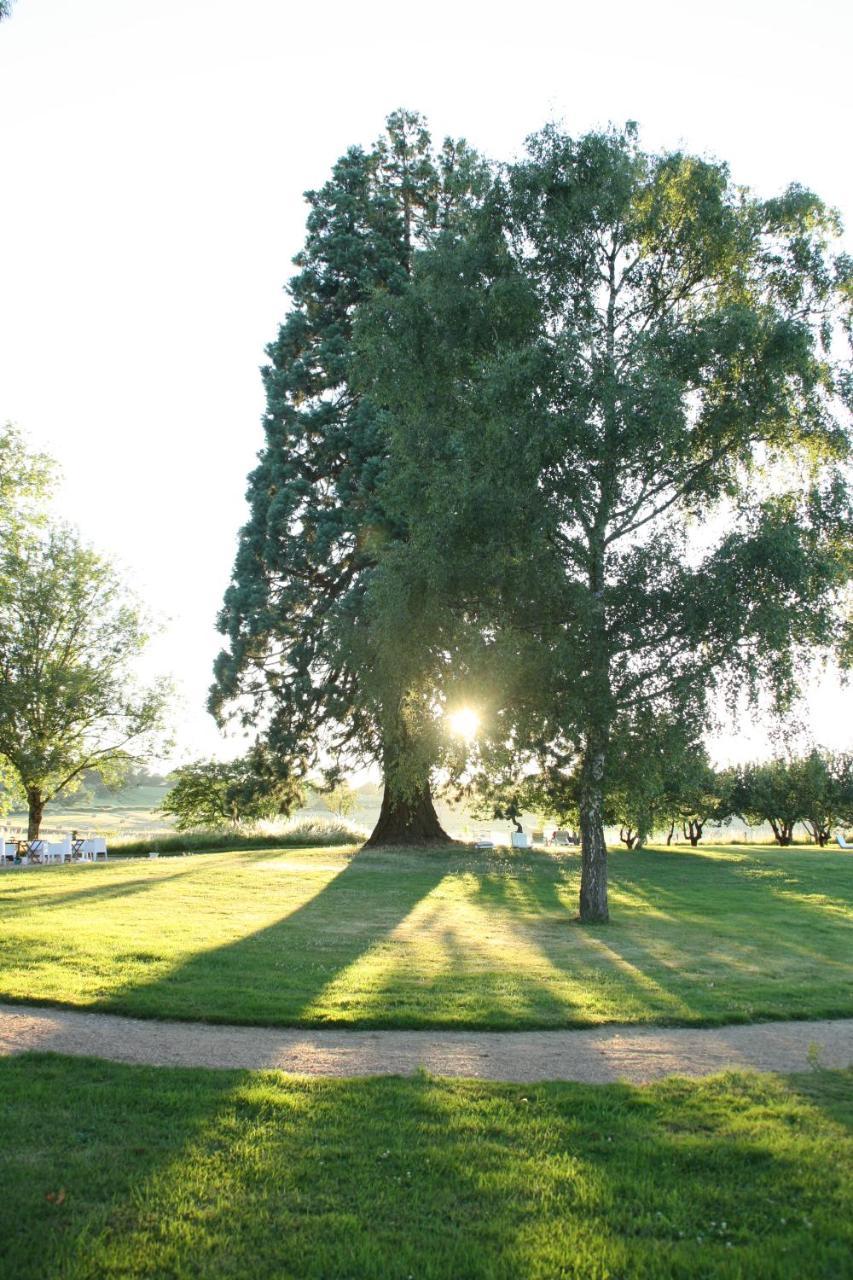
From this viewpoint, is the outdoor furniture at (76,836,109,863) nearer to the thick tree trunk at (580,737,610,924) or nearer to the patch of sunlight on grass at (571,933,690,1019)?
the thick tree trunk at (580,737,610,924)

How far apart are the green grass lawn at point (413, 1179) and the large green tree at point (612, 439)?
9595mm

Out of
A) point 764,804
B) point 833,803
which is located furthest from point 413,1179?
point 833,803

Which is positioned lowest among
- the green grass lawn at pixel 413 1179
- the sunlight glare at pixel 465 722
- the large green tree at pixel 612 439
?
the green grass lawn at pixel 413 1179

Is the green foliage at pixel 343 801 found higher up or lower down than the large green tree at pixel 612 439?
lower down

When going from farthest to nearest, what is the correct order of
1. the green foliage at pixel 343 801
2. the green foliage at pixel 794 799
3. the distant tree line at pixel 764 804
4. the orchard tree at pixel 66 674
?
1. the green foliage at pixel 794 799
2. the green foliage at pixel 343 801
3. the distant tree line at pixel 764 804
4. the orchard tree at pixel 66 674

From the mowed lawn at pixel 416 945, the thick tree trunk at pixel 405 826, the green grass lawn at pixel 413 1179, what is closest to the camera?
the green grass lawn at pixel 413 1179

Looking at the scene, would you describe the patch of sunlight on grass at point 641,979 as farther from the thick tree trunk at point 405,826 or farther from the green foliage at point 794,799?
the green foliage at point 794,799

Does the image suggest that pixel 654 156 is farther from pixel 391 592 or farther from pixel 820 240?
pixel 391 592

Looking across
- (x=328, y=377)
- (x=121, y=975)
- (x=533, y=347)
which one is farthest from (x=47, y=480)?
(x=121, y=975)

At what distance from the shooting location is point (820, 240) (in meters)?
18.5

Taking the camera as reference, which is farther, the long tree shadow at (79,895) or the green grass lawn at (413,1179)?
the long tree shadow at (79,895)

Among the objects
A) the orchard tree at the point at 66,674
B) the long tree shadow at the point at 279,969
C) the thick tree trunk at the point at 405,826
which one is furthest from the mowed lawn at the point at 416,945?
the orchard tree at the point at 66,674

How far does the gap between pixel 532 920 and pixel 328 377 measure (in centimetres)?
2098

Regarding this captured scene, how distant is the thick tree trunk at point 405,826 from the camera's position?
113 ft
